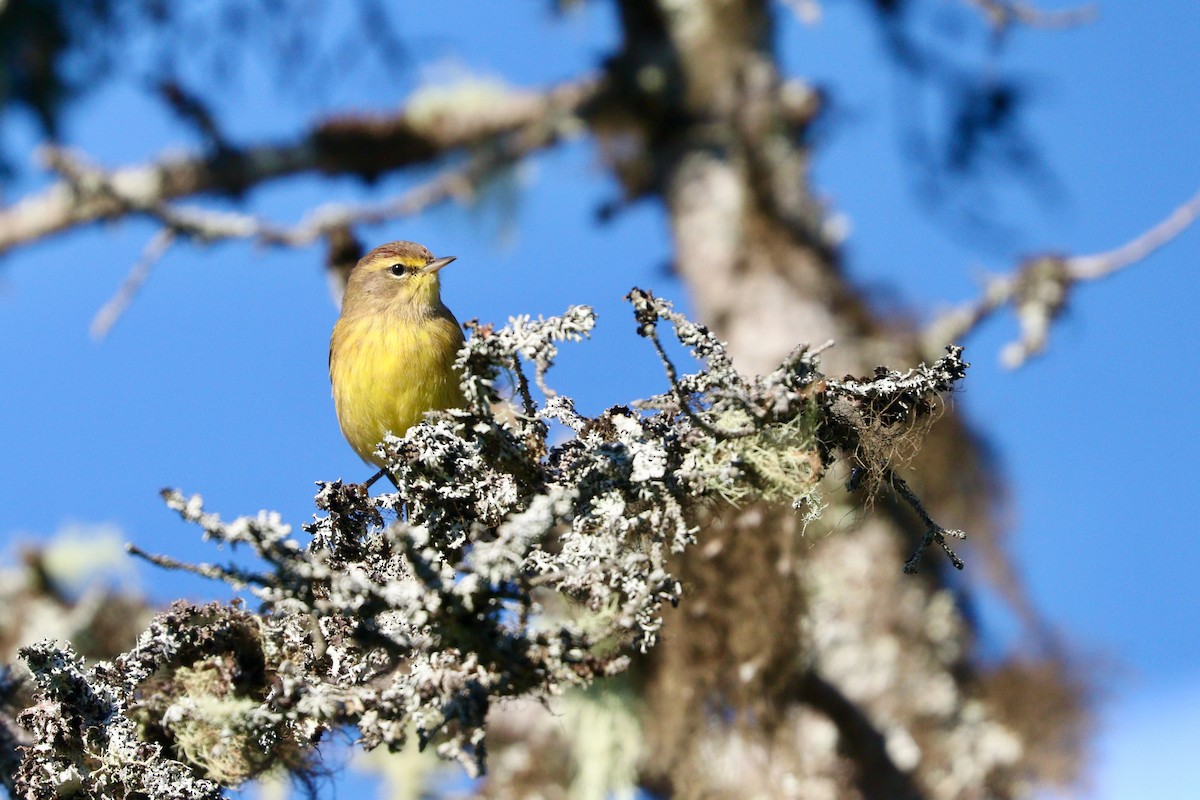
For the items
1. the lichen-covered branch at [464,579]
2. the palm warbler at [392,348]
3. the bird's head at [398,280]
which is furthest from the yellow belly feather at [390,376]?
the lichen-covered branch at [464,579]

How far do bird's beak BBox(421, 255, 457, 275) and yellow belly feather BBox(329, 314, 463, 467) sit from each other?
0.28 m

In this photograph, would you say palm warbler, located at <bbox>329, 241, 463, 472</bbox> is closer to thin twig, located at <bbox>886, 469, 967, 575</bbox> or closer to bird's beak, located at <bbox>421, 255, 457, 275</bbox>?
bird's beak, located at <bbox>421, 255, 457, 275</bbox>

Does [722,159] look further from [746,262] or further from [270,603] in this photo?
[270,603]

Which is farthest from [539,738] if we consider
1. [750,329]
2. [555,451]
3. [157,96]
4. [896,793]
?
[157,96]

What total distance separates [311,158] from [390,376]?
14.7 ft

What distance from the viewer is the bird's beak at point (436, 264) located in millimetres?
4078

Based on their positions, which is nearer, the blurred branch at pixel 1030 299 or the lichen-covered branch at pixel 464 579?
the lichen-covered branch at pixel 464 579

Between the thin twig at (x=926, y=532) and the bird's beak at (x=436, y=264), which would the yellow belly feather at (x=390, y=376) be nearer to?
the bird's beak at (x=436, y=264)

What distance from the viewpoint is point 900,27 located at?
308 inches

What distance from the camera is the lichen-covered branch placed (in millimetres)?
1707

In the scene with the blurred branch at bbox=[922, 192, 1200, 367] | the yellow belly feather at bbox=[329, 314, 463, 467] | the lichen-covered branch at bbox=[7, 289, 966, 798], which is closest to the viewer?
the lichen-covered branch at bbox=[7, 289, 966, 798]

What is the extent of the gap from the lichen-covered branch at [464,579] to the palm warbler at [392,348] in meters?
1.12

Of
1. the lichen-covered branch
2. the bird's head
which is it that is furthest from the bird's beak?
the lichen-covered branch

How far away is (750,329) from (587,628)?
15.9ft
